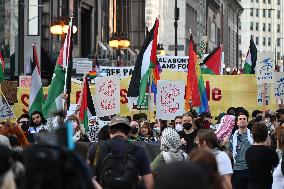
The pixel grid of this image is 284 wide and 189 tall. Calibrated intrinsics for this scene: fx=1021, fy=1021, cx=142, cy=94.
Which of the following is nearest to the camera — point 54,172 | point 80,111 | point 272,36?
point 54,172

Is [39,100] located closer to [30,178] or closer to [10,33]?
[30,178]

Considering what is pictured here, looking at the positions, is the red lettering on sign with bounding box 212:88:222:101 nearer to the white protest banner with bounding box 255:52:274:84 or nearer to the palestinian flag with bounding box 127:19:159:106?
the white protest banner with bounding box 255:52:274:84

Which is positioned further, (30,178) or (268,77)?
(268,77)

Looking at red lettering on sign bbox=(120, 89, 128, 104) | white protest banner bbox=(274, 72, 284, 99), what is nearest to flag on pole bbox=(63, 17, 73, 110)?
red lettering on sign bbox=(120, 89, 128, 104)

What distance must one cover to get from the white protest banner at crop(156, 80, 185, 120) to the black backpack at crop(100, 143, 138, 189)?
11.2 meters

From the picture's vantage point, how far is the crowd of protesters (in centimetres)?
488

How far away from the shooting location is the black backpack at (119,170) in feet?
28.3

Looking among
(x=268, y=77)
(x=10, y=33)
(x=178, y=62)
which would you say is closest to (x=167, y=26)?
(x=10, y=33)

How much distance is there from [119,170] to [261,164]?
3.24m

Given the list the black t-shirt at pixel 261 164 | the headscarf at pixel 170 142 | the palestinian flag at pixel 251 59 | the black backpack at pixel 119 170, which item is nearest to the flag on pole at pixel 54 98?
the black t-shirt at pixel 261 164

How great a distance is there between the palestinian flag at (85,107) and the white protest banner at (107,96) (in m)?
0.57

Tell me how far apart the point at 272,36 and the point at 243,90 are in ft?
558

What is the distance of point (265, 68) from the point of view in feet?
78.0

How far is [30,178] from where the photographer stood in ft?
16.3
